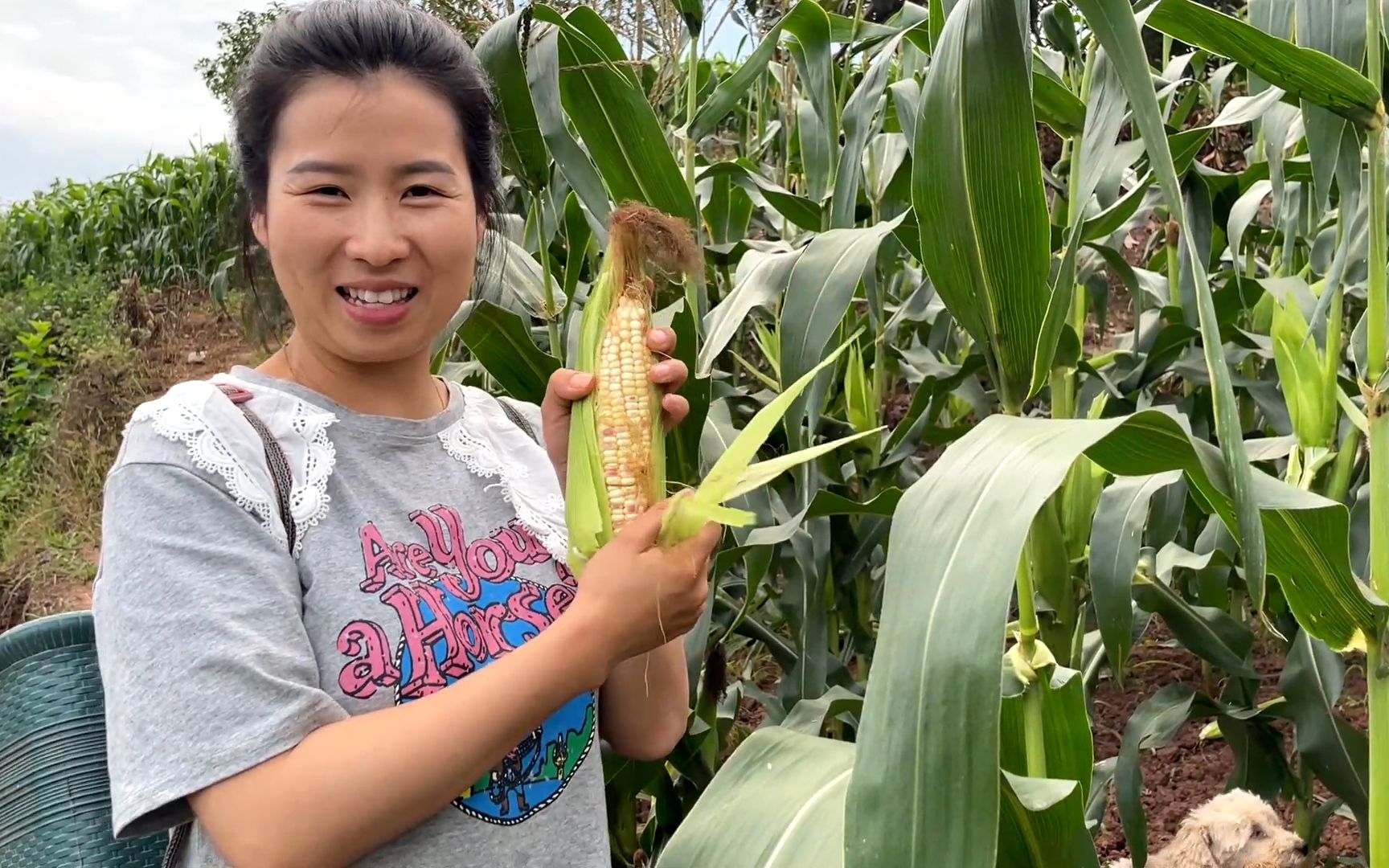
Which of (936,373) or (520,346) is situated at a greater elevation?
(520,346)

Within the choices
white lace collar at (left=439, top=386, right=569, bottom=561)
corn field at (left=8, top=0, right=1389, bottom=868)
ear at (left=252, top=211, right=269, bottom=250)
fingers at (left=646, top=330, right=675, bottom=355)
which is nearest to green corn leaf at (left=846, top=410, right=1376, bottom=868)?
corn field at (left=8, top=0, right=1389, bottom=868)

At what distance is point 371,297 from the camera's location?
924 mm

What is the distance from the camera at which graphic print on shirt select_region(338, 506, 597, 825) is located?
88 centimetres

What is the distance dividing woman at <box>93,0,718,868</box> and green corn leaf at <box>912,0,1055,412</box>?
0.27 metres

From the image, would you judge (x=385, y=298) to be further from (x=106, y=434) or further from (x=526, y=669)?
(x=106, y=434)

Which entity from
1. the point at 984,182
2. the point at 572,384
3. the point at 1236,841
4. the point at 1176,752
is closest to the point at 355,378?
the point at 572,384

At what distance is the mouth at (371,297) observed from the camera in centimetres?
92

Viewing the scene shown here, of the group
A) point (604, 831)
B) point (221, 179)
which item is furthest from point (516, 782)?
point (221, 179)

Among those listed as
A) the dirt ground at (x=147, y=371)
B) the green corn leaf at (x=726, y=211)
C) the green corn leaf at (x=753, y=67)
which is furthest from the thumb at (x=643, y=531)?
the dirt ground at (x=147, y=371)

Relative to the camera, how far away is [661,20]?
168 centimetres

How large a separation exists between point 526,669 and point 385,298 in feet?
1.19

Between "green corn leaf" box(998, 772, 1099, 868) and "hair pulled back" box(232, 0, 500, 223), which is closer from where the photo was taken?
"green corn leaf" box(998, 772, 1099, 868)

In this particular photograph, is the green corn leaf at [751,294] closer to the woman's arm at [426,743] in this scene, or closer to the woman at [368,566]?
the woman at [368,566]

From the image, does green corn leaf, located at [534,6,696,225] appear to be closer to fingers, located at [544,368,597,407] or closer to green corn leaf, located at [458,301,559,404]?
green corn leaf, located at [458,301,559,404]
